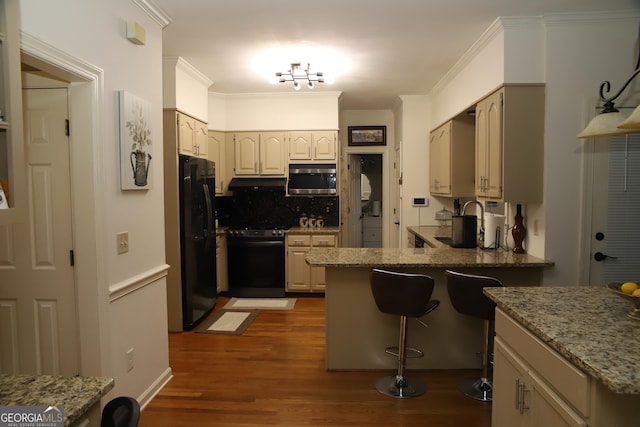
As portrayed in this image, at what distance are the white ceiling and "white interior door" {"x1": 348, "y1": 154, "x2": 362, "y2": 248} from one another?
7.99ft

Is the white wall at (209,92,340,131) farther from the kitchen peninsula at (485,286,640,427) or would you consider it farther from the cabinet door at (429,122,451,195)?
the kitchen peninsula at (485,286,640,427)

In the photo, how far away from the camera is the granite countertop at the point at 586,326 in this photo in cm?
121

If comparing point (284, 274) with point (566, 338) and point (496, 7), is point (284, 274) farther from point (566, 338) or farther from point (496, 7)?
point (566, 338)

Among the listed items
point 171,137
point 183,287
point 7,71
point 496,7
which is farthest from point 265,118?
point 7,71

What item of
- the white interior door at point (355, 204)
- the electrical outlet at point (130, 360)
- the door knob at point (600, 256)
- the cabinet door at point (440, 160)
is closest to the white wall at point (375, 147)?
the white interior door at point (355, 204)

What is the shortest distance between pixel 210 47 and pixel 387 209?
3.78 metres

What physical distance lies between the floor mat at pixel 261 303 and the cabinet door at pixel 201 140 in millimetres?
1838

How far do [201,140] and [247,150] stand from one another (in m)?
0.93

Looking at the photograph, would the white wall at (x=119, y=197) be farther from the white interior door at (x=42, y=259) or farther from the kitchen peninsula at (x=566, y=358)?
the kitchen peninsula at (x=566, y=358)

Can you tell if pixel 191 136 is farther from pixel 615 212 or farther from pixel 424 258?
pixel 615 212

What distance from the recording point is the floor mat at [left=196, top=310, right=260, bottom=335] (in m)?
4.07

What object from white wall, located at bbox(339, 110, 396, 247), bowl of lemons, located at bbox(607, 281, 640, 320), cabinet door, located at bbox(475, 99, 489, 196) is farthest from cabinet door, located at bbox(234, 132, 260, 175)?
bowl of lemons, located at bbox(607, 281, 640, 320)

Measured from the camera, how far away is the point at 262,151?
542cm

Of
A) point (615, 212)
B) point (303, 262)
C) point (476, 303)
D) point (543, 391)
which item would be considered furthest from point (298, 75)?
point (543, 391)
